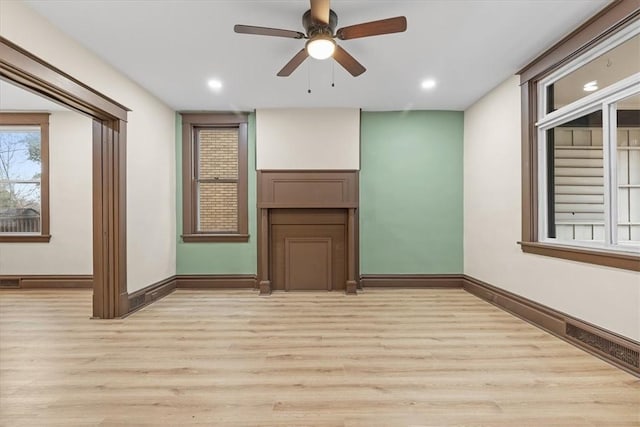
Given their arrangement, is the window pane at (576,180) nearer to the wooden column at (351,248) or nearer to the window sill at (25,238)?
the wooden column at (351,248)

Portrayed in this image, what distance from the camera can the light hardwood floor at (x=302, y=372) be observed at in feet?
6.07

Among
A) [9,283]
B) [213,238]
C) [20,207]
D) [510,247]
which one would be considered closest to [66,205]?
[20,207]

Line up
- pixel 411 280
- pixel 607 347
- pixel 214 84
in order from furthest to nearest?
pixel 411 280, pixel 214 84, pixel 607 347

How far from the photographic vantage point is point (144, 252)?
4.15m

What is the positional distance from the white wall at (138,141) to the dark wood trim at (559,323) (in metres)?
4.36

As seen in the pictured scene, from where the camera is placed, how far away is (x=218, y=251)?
5.01m

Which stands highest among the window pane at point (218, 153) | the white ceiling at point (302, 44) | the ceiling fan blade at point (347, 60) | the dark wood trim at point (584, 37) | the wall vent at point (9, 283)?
the white ceiling at point (302, 44)

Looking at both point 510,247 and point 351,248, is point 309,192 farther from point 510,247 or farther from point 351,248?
point 510,247

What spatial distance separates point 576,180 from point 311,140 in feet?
10.4

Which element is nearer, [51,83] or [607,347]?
[607,347]

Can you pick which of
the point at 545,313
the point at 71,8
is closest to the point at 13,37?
the point at 71,8

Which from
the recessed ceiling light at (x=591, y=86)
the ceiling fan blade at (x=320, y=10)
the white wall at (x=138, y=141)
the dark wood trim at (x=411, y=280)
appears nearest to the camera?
the ceiling fan blade at (x=320, y=10)

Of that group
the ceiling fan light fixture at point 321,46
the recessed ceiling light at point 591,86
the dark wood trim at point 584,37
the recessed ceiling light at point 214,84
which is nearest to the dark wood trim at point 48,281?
the recessed ceiling light at point 214,84

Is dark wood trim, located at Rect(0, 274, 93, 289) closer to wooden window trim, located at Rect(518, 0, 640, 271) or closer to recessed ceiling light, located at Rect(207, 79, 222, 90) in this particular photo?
recessed ceiling light, located at Rect(207, 79, 222, 90)
